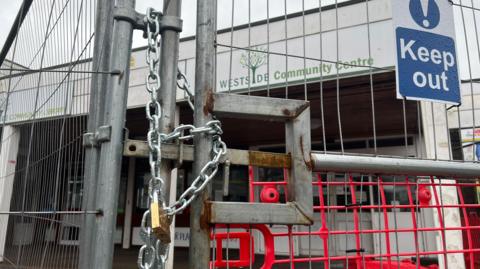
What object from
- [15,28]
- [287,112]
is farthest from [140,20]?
[15,28]

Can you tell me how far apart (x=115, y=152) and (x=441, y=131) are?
5.67 meters

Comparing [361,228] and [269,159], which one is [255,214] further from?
[361,228]

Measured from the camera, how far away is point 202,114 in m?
1.52

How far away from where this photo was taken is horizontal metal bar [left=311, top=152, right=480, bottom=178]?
1808mm

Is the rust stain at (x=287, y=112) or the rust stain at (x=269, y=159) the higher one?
the rust stain at (x=287, y=112)

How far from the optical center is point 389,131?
34.8 feet

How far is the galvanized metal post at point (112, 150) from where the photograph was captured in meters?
1.35

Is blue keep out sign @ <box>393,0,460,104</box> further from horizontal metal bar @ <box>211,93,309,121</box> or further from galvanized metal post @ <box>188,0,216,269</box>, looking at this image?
galvanized metal post @ <box>188,0,216,269</box>

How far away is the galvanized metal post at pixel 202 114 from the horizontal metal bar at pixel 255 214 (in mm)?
42

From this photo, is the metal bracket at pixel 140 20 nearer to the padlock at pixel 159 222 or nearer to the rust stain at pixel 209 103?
the rust stain at pixel 209 103

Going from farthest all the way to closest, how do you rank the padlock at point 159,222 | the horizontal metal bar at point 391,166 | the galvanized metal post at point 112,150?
1. the horizontal metal bar at point 391,166
2. the galvanized metal post at point 112,150
3. the padlock at point 159,222

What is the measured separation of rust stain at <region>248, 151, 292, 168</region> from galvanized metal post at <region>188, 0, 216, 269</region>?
0.64ft

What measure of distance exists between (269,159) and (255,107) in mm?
203

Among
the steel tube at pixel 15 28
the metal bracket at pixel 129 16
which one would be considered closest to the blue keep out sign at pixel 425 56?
the metal bracket at pixel 129 16
